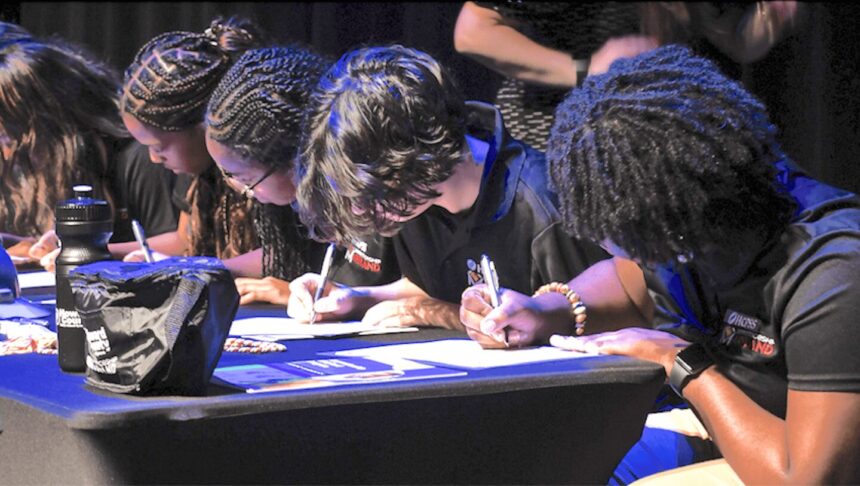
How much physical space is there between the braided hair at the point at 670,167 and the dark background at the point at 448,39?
3.09ft

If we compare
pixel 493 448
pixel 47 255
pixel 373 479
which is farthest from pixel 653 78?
pixel 47 255

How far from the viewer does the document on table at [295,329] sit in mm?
2027

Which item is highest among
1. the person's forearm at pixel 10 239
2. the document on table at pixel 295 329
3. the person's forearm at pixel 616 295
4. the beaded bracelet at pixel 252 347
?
the person's forearm at pixel 616 295

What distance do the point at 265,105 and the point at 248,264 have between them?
1.99 feet

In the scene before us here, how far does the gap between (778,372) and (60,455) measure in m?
0.92

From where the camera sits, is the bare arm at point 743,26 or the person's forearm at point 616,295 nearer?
the person's forearm at point 616,295

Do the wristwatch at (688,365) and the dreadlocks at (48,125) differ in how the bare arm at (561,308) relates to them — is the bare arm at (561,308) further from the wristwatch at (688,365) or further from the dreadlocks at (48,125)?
the dreadlocks at (48,125)

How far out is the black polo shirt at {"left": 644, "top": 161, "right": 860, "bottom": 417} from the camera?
146 cm

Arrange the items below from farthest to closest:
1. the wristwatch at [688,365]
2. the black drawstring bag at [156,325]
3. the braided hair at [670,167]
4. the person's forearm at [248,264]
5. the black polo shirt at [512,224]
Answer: the person's forearm at [248,264] < the black polo shirt at [512,224] < the wristwatch at [688,365] < the braided hair at [670,167] < the black drawstring bag at [156,325]

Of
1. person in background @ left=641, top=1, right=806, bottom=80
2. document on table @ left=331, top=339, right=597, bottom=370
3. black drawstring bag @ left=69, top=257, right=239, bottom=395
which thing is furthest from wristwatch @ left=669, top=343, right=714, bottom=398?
person in background @ left=641, top=1, right=806, bottom=80

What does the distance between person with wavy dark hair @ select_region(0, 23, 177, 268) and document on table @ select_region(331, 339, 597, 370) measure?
1.67 m

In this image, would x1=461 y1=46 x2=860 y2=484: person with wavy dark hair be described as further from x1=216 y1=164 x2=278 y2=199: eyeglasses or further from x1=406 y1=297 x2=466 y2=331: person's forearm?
x1=216 y1=164 x2=278 y2=199: eyeglasses

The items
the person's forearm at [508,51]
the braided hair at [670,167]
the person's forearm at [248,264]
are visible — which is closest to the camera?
the braided hair at [670,167]

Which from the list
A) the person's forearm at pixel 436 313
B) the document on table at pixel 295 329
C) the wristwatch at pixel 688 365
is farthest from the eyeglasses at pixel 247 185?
the wristwatch at pixel 688 365
